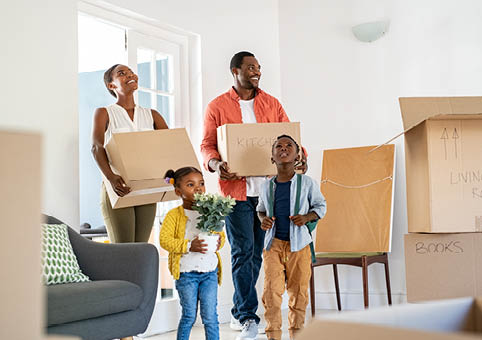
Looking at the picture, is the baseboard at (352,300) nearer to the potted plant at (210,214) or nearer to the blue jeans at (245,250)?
the blue jeans at (245,250)

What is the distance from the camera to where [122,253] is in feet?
9.04

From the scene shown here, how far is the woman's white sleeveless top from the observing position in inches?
124

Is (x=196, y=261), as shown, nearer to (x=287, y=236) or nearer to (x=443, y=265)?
(x=287, y=236)

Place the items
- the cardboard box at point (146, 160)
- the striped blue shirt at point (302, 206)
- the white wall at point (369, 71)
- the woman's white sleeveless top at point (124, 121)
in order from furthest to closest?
the white wall at point (369, 71) → the woman's white sleeveless top at point (124, 121) → the striped blue shirt at point (302, 206) → the cardboard box at point (146, 160)

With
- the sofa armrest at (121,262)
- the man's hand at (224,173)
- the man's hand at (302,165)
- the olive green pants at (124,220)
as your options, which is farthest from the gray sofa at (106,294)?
the man's hand at (302,165)

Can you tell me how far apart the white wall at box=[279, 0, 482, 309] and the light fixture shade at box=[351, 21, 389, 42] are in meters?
0.06

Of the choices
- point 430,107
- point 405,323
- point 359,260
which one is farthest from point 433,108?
point 359,260

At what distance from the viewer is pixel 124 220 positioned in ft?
10.1

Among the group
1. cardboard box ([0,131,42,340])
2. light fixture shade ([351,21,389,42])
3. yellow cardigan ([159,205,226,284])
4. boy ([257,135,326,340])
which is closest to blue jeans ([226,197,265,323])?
boy ([257,135,326,340])

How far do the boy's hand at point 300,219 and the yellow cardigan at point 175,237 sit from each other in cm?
40

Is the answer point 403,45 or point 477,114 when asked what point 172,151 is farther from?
point 403,45

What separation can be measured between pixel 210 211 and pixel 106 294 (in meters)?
0.56

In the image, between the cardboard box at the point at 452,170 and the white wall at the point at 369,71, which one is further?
the white wall at the point at 369,71

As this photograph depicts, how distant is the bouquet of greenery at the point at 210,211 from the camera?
267cm
